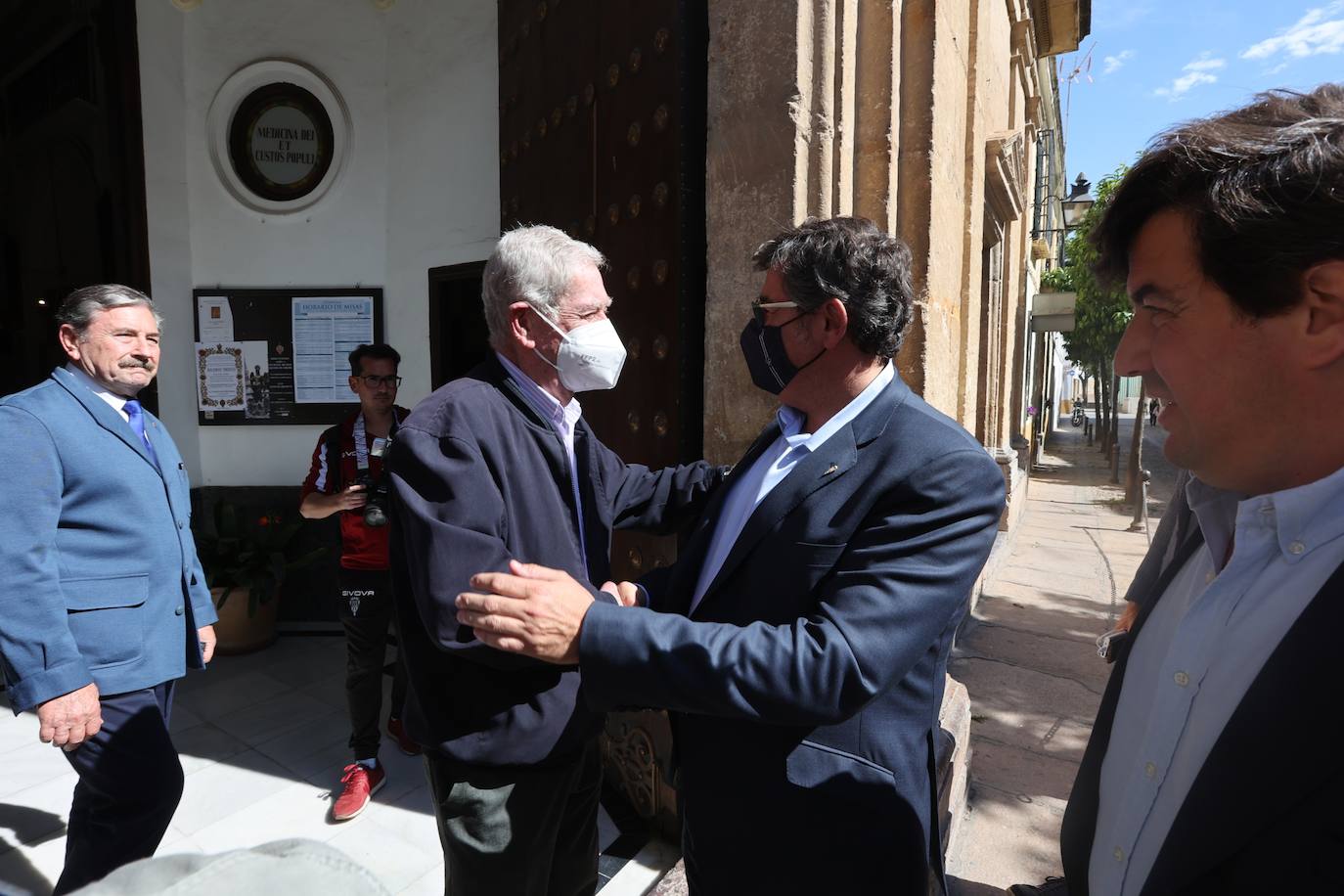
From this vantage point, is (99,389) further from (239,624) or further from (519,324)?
(239,624)

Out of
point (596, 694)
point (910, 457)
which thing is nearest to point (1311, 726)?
point (910, 457)

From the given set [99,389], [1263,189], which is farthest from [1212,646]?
[99,389]

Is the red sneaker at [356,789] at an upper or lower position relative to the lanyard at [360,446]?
lower

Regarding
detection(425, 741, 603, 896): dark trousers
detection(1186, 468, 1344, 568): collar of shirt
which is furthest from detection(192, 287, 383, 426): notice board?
detection(1186, 468, 1344, 568): collar of shirt

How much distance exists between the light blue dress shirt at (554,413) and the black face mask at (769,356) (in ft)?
1.57

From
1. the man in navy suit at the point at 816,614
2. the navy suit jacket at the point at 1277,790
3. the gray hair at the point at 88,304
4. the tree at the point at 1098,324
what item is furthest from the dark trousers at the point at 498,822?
the tree at the point at 1098,324

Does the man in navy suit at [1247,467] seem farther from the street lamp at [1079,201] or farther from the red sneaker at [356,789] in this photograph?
the street lamp at [1079,201]

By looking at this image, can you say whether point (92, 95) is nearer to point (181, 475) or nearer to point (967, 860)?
point (181, 475)

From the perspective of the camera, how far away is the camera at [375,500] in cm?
277

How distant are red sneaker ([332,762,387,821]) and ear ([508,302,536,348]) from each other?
226cm

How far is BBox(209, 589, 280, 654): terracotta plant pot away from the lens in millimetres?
4406

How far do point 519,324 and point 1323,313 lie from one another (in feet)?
4.68

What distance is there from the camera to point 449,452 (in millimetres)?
1444

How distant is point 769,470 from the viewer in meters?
1.56
